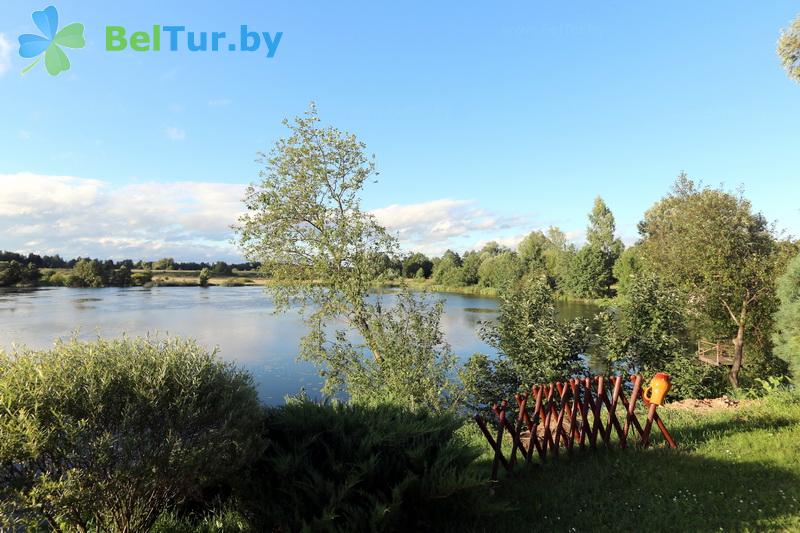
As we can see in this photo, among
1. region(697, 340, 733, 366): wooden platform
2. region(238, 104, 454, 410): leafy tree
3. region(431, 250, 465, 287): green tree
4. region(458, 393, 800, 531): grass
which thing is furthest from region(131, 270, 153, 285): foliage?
region(458, 393, 800, 531): grass

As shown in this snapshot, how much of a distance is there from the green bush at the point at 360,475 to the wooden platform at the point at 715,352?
20241 millimetres

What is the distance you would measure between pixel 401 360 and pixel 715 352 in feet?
58.8

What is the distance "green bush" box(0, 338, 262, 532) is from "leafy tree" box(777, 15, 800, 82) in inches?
592

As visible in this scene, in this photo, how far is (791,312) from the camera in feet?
35.0

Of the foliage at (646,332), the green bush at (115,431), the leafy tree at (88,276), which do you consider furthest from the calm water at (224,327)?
the leafy tree at (88,276)

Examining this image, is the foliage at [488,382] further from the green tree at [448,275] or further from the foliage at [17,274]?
the foliage at [17,274]

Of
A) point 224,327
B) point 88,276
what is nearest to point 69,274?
point 88,276

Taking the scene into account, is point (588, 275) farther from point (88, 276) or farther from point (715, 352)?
point (88, 276)

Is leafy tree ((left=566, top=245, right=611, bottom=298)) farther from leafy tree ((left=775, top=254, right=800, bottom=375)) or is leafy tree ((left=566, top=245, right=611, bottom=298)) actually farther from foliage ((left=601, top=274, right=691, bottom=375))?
leafy tree ((left=775, top=254, right=800, bottom=375))

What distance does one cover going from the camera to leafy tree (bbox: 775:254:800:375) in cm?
1059

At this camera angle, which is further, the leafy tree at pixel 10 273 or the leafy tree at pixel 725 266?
the leafy tree at pixel 10 273

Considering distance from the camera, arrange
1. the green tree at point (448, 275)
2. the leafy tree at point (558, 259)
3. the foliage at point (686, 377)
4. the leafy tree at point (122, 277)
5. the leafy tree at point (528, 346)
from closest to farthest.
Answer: the leafy tree at point (528, 346), the foliage at point (686, 377), the leafy tree at point (558, 259), the leafy tree at point (122, 277), the green tree at point (448, 275)

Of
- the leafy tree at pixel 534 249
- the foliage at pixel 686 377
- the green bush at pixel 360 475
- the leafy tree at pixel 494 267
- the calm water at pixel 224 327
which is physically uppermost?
the leafy tree at pixel 534 249

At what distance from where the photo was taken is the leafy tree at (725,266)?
57.3 ft
